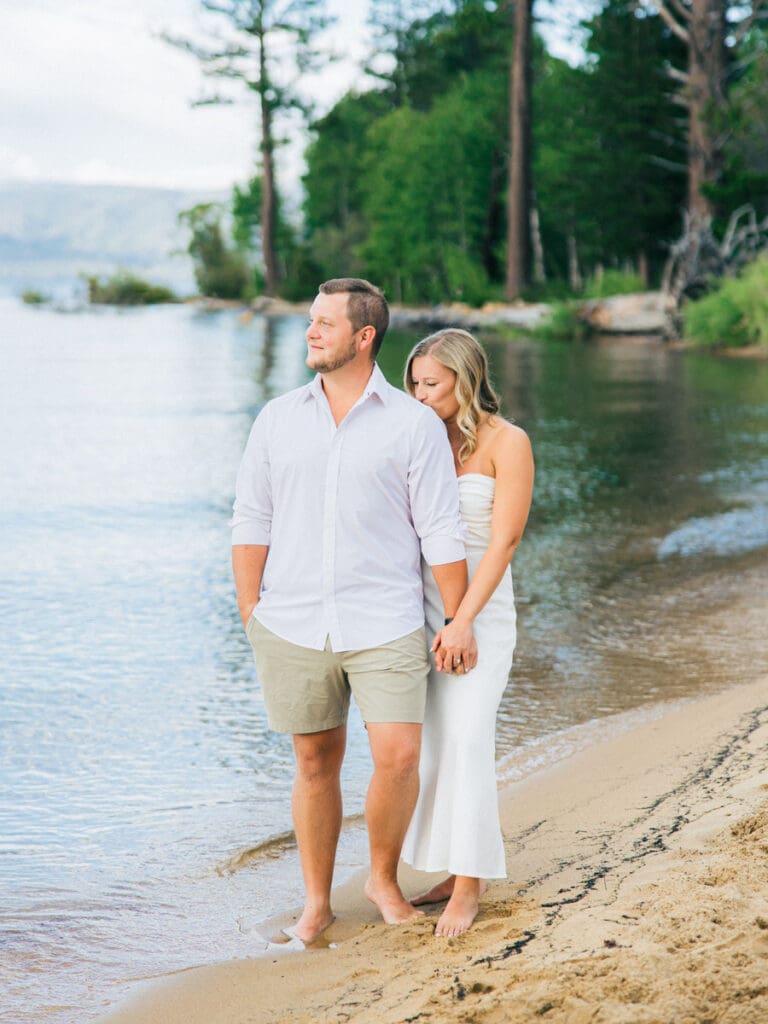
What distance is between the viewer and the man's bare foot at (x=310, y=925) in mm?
3543

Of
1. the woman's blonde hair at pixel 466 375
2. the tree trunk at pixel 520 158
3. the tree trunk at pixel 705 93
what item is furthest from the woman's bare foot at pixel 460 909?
the tree trunk at pixel 520 158

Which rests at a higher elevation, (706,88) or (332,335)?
(706,88)

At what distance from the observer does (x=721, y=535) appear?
9.41 metres

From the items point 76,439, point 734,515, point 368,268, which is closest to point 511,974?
point 734,515

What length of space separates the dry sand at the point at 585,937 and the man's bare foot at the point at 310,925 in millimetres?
73

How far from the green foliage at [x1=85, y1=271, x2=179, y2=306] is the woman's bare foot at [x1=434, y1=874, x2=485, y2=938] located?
188 ft

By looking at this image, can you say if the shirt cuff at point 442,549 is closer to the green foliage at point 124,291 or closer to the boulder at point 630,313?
the boulder at point 630,313

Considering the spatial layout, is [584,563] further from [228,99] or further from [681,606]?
[228,99]

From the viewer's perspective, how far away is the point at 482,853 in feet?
11.3

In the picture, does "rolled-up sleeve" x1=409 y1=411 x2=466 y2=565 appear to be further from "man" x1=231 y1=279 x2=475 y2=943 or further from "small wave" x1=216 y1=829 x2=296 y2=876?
"small wave" x1=216 y1=829 x2=296 y2=876

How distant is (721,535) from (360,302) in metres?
6.47

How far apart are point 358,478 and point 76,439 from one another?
12.2 meters

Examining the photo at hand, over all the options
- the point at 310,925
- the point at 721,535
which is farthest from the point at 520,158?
the point at 310,925

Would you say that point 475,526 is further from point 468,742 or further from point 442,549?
point 468,742
